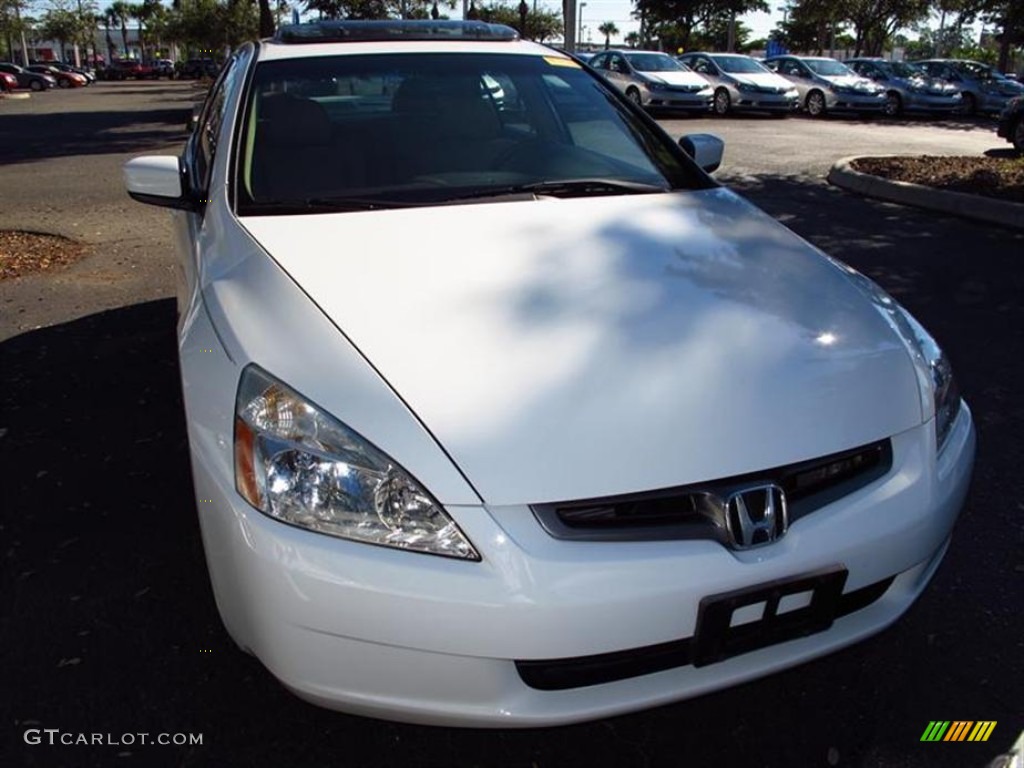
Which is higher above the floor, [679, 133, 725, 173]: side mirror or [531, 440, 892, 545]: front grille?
[679, 133, 725, 173]: side mirror

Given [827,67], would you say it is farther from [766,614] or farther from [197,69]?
[197,69]

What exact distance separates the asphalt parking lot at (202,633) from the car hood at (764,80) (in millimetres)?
15573

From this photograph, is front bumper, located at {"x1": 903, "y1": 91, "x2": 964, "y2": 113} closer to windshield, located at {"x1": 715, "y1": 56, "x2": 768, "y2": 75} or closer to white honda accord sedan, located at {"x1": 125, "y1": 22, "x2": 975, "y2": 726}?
windshield, located at {"x1": 715, "y1": 56, "x2": 768, "y2": 75}

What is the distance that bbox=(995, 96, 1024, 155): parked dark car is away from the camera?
39.2 ft

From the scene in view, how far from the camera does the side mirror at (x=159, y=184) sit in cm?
289

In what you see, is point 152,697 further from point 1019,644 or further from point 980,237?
point 980,237

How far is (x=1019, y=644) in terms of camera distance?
2.31 meters

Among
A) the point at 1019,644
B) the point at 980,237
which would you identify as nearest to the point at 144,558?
the point at 1019,644

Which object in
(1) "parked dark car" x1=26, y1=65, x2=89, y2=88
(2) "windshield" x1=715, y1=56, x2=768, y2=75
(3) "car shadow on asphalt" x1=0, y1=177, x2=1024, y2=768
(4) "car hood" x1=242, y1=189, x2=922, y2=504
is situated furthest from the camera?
(1) "parked dark car" x1=26, y1=65, x2=89, y2=88

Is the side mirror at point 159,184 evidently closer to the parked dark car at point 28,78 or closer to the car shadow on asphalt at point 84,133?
the car shadow on asphalt at point 84,133

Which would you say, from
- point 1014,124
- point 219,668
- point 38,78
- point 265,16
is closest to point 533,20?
point 38,78

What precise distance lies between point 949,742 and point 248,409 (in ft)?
5.85

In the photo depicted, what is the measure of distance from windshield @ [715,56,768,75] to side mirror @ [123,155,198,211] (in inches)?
751

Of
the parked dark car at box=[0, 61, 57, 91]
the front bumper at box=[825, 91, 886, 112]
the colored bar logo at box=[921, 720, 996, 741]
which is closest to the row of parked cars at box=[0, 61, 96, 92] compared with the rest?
the parked dark car at box=[0, 61, 57, 91]
